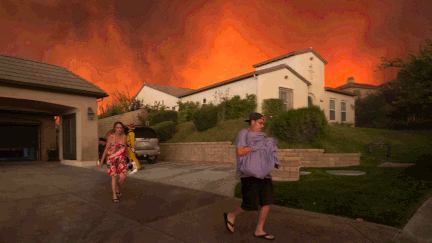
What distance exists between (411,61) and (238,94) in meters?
11.3

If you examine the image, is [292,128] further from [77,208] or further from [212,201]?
[77,208]

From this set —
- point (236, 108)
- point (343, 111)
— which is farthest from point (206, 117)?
point (343, 111)

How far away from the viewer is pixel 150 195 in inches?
244

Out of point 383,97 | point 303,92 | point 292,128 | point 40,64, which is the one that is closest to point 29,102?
point 40,64

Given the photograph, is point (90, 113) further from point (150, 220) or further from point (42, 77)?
point (150, 220)

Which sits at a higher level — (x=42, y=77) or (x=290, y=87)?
(x=290, y=87)

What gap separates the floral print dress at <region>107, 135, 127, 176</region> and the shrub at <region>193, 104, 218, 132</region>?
31.4ft

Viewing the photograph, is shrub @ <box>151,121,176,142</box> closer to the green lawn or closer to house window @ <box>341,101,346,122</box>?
the green lawn

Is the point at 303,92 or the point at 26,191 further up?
the point at 303,92

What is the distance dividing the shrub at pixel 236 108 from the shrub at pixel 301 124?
5.17 meters

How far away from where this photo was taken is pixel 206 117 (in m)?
15.4

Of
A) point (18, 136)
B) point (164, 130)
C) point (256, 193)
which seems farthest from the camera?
point (18, 136)

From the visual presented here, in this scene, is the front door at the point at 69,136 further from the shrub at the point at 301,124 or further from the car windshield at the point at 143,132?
the shrub at the point at 301,124

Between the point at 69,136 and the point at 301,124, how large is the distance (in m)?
12.1
